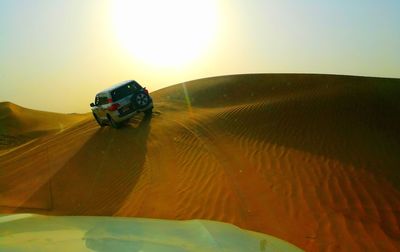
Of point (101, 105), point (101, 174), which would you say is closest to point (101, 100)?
point (101, 105)

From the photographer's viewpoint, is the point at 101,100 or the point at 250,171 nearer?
the point at 250,171

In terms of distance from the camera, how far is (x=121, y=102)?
16703 millimetres

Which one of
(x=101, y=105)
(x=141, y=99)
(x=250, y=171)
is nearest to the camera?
(x=250, y=171)

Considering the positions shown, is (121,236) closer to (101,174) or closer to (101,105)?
(101,174)

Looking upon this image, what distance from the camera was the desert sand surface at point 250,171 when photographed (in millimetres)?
8203

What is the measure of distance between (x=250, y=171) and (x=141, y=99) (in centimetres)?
767

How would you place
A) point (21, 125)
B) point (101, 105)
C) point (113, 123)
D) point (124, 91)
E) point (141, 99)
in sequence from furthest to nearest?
1. point (21, 125)
2. point (141, 99)
3. point (101, 105)
4. point (124, 91)
5. point (113, 123)

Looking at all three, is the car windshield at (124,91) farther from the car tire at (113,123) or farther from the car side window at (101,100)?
the car tire at (113,123)

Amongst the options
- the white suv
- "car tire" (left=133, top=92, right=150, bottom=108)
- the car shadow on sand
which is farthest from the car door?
"car tire" (left=133, top=92, right=150, bottom=108)

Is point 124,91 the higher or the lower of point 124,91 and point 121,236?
the lower

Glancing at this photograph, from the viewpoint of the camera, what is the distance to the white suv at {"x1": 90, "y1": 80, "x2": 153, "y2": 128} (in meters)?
16.7

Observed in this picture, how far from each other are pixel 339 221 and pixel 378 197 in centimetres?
133

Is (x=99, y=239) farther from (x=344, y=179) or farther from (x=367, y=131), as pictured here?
(x=367, y=131)

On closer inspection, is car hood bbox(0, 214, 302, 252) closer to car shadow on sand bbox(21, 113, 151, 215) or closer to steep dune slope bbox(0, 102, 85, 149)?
car shadow on sand bbox(21, 113, 151, 215)
